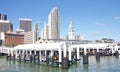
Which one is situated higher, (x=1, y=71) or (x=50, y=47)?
(x=50, y=47)

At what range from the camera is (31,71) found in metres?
51.5

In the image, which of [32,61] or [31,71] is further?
[32,61]

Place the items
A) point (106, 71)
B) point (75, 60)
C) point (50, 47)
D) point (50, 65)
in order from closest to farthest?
point (106, 71) < point (50, 65) < point (50, 47) < point (75, 60)

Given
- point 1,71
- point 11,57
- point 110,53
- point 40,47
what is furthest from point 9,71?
point 110,53

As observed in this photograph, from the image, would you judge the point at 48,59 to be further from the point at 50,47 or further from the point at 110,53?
the point at 110,53

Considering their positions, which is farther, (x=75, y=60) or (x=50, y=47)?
(x=75, y=60)

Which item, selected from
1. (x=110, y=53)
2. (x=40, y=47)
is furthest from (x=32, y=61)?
(x=110, y=53)

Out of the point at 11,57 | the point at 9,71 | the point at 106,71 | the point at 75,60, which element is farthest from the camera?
the point at 11,57

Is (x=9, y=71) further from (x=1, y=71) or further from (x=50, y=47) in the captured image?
(x=50, y=47)

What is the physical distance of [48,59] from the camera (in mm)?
61781

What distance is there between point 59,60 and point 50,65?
17.8 feet

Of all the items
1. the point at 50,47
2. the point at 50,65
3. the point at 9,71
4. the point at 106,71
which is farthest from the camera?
the point at 50,47

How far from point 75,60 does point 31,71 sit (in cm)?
2304

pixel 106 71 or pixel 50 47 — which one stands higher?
pixel 50 47
